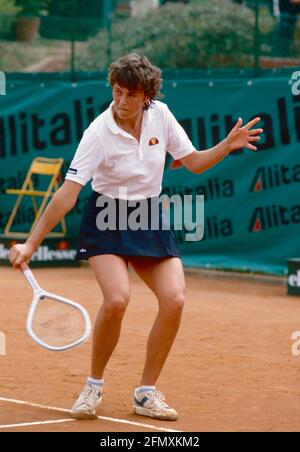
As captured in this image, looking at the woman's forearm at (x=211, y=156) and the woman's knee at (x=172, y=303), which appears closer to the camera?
the woman's knee at (x=172, y=303)

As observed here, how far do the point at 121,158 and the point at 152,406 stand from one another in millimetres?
1339

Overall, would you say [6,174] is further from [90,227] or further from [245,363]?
[90,227]

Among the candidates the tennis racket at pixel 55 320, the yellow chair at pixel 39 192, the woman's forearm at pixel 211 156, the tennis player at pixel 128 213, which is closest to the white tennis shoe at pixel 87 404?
the tennis player at pixel 128 213

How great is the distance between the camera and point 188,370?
8.16 meters

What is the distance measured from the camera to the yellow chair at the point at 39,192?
14.9 metres

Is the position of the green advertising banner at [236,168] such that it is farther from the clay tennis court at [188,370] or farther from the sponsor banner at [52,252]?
the clay tennis court at [188,370]

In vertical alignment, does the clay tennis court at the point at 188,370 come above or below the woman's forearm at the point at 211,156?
below

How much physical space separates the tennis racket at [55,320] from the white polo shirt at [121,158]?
619mm

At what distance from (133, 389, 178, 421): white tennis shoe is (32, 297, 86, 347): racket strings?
559mm

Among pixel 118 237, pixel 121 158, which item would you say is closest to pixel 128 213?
pixel 118 237

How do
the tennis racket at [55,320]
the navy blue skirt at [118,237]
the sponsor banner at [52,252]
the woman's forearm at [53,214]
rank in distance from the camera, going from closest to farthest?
the tennis racket at [55,320] < the woman's forearm at [53,214] < the navy blue skirt at [118,237] < the sponsor banner at [52,252]

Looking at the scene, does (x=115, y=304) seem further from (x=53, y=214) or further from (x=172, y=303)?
(x=53, y=214)

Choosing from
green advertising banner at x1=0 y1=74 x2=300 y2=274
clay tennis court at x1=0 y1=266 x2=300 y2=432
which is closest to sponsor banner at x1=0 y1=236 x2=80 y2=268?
green advertising banner at x1=0 y1=74 x2=300 y2=274

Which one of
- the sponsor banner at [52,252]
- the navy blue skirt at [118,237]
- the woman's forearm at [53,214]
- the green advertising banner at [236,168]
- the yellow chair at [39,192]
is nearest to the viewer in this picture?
the woman's forearm at [53,214]
